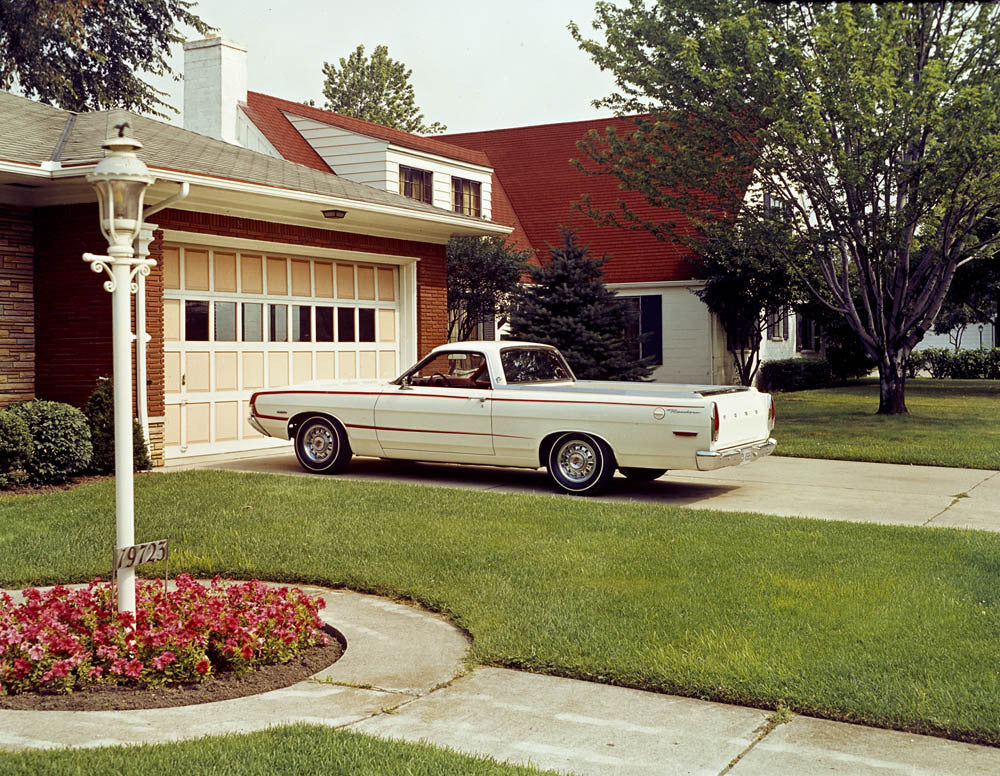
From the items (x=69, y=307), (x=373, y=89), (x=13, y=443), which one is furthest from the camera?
(x=373, y=89)

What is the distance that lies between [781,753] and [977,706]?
103 cm

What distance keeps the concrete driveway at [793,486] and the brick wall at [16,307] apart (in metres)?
2.18

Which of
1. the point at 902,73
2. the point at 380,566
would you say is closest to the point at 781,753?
the point at 380,566

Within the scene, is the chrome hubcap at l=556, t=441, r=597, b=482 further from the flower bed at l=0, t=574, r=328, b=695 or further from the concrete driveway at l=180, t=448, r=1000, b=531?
the flower bed at l=0, t=574, r=328, b=695

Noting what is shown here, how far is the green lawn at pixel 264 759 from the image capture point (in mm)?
3977

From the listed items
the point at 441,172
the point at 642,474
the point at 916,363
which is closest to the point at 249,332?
the point at 642,474

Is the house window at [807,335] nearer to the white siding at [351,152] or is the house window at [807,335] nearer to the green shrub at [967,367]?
the green shrub at [967,367]

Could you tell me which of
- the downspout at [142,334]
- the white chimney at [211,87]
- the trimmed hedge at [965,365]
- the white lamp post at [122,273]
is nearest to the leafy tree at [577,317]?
the white chimney at [211,87]

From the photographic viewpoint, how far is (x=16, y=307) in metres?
12.6

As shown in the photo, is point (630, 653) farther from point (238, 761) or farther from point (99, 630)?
point (99, 630)

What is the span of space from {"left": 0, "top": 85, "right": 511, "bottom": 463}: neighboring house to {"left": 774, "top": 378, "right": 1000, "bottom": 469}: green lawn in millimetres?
6139

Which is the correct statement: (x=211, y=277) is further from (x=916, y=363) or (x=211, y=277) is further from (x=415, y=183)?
(x=916, y=363)

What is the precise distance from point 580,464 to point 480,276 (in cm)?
1236

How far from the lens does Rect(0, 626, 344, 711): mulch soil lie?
16.2 feet
